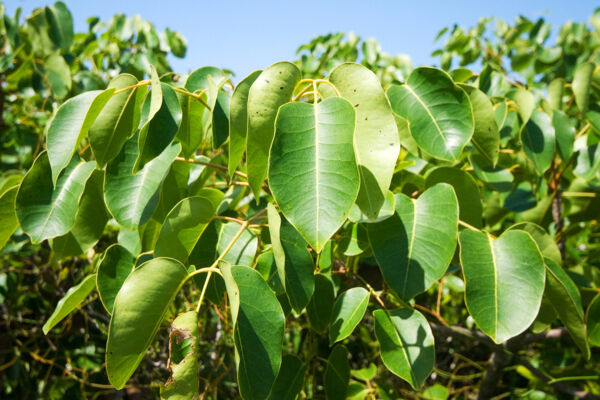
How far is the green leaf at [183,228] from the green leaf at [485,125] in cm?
55

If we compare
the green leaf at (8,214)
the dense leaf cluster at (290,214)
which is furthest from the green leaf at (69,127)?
the green leaf at (8,214)

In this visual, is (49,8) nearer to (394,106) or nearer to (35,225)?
(35,225)

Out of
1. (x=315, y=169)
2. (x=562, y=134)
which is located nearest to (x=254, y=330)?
(x=315, y=169)

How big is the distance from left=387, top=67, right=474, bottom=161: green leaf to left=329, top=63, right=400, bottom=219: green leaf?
0.20 meters

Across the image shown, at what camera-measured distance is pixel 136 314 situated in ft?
1.97

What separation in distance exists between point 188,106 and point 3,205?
16.0 inches

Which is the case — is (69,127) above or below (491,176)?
above

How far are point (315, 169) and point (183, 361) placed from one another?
1.01 feet

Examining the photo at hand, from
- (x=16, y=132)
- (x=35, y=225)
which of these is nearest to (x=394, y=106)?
(x=35, y=225)

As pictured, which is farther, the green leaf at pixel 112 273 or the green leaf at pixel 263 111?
the green leaf at pixel 112 273

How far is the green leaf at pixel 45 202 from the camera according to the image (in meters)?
0.83

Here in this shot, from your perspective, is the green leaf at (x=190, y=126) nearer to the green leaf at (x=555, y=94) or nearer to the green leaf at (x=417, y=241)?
the green leaf at (x=417, y=241)

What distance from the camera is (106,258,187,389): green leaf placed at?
59 centimetres

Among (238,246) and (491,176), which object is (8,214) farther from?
(491,176)
